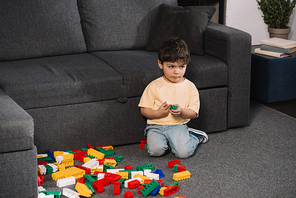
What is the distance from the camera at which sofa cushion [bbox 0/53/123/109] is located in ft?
6.84

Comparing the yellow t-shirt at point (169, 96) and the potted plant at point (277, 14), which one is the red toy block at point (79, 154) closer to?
the yellow t-shirt at point (169, 96)

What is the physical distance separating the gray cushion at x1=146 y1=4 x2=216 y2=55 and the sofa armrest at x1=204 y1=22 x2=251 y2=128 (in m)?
0.09

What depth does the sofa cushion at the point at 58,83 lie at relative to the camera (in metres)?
2.09

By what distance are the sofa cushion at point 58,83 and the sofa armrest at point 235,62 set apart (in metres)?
0.78

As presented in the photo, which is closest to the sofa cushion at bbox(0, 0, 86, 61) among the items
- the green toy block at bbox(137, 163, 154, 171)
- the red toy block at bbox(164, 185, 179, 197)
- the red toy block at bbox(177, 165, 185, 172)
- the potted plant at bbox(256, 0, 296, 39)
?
the green toy block at bbox(137, 163, 154, 171)

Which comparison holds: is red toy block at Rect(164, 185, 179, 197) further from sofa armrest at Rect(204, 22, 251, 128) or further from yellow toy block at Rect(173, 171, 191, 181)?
sofa armrest at Rect(204, 22, 251, 128)

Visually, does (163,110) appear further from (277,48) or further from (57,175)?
(277,48)

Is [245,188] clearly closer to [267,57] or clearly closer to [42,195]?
[42,195]

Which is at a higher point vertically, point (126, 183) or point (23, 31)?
point (23, 31)

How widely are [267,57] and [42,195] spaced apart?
83.6 inches

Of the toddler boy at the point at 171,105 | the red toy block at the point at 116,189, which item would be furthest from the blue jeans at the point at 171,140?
the red toy block at the point at 116,189

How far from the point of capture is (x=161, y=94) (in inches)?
85.7

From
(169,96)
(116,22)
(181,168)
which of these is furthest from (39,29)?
(181,168)

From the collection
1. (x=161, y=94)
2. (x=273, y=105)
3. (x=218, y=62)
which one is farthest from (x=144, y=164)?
(x=273, y=105)
